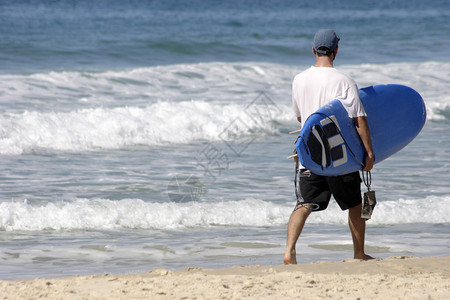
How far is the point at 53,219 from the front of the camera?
5684 mm

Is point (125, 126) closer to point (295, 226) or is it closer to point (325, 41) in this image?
point (295, 226)

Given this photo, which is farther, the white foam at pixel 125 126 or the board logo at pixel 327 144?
the white foam at pixel 125 126

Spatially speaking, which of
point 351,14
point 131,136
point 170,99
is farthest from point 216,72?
point 351,14

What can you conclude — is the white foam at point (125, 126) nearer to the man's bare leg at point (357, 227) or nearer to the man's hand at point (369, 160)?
the man's bare leg at point (357, 227)

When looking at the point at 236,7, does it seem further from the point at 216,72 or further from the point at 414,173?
the point at 414,173

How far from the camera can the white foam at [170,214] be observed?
18.6ft

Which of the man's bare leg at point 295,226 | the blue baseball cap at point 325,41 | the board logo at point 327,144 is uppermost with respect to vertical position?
the blue baseball cap at point 325,41

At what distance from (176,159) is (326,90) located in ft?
15.6

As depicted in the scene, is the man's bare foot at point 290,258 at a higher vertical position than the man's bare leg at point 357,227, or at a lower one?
lower

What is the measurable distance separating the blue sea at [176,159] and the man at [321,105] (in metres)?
0.69

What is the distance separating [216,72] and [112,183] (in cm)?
893

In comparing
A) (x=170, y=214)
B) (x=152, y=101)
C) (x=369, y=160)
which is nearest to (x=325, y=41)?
(x=369, y=160)

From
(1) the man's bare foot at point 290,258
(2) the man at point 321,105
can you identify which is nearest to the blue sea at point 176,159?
(1) the man's bare foot at point 290,258

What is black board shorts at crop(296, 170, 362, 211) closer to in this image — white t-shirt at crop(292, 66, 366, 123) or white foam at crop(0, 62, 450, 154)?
white t-shirt at crop(292, 66, 366, 123)
